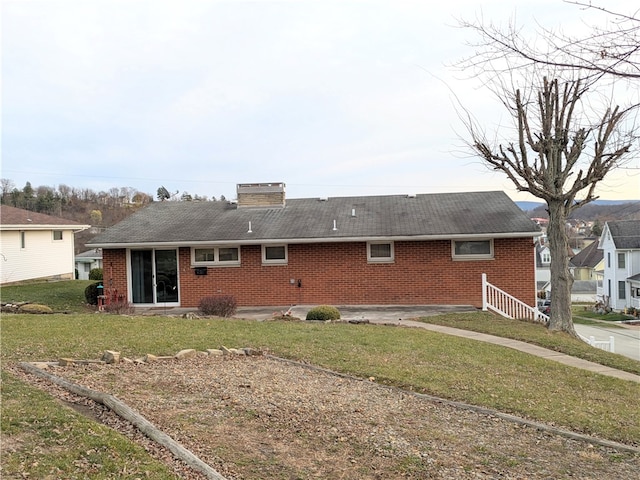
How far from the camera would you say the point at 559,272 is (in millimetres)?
14938

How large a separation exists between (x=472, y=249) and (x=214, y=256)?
830cm

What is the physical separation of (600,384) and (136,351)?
717 centimetres

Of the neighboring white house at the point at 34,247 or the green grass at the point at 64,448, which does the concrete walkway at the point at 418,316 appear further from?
the neighboring white house at the point at 34,247

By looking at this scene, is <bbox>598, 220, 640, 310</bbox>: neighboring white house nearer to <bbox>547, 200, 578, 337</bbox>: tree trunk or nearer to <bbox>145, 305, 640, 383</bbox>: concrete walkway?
<bbox>547, 200, 578, 337</bbox>: tree trunk

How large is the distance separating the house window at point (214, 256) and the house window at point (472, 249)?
700 centimetres

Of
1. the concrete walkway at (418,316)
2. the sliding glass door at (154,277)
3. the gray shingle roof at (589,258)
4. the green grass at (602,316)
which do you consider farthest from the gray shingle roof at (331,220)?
the gray shingle roof at (589,258)

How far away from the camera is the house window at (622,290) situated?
4875 cm

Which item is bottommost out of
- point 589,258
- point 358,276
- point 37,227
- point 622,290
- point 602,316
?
point 602,316

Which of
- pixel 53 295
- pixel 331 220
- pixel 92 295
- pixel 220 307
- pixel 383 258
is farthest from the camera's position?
pixel 53 295

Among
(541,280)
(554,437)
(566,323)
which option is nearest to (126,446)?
(554,437)

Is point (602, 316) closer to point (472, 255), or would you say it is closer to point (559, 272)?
point (472, 255)

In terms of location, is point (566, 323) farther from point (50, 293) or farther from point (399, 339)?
point (50, 293)

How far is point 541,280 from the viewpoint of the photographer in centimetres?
7138

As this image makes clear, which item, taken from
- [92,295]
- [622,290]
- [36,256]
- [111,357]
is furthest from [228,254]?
[622,290]
